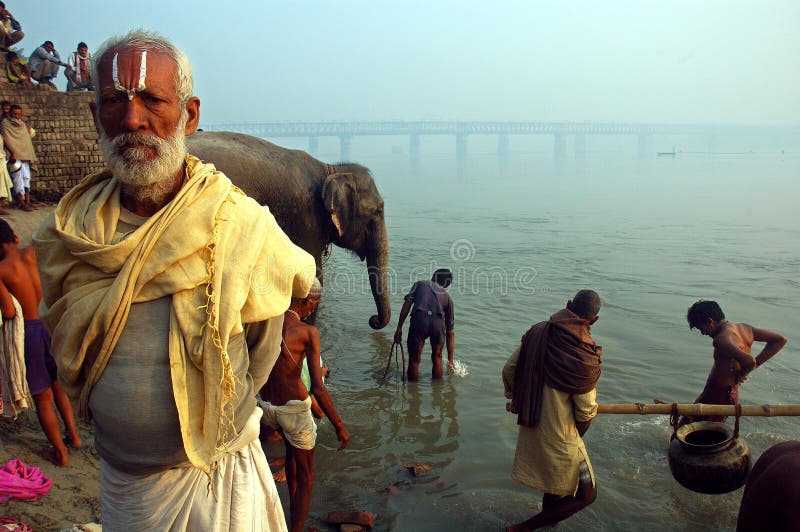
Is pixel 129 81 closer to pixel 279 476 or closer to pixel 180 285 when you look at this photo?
pixel 180 285

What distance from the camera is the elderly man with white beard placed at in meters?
1.70

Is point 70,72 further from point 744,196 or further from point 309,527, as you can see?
point 744,196

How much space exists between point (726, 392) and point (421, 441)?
262cm

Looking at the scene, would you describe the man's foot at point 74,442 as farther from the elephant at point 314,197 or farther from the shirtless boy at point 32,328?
the elephant at point 314,197

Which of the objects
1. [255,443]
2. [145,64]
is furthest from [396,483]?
[145,64]

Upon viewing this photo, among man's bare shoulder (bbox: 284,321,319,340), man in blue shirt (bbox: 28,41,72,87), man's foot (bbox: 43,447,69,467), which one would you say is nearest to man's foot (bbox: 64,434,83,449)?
man's foot (bbox: 43,447,69,467)

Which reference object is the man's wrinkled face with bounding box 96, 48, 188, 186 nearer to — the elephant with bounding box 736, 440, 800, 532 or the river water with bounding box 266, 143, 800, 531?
the elephant with bounding box 736, 440, 800, 532

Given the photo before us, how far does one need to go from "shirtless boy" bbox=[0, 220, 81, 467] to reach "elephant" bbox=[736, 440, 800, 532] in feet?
14.1

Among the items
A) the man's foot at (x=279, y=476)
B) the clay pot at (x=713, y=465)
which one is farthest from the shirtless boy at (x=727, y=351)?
the man's foot at (x=279, y=476)

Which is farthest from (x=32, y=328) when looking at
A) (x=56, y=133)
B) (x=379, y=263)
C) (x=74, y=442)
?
(x=56, y=133)

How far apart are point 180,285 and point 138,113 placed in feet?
1.77

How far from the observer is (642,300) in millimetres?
11281

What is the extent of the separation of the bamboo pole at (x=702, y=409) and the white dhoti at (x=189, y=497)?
9.40 feet

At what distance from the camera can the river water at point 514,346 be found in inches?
186
